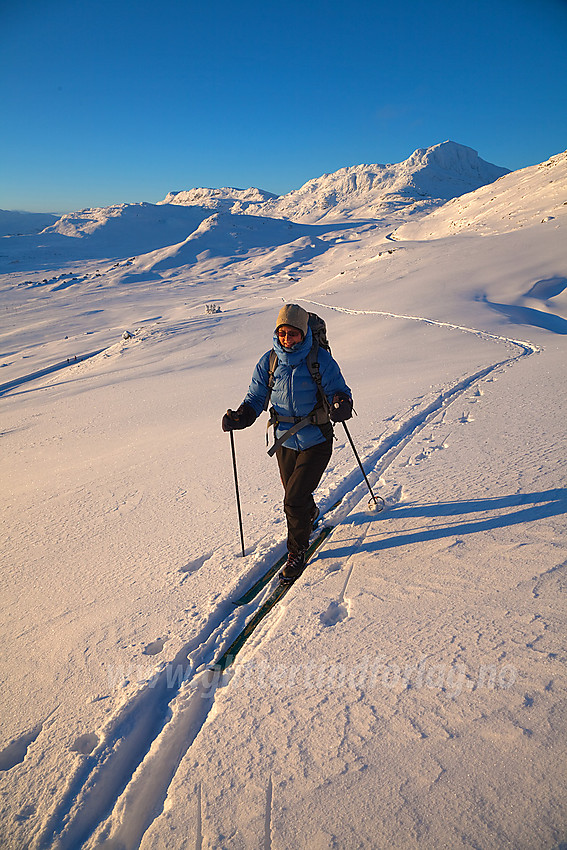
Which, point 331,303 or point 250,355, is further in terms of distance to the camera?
point 331,303

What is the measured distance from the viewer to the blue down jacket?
2990mm

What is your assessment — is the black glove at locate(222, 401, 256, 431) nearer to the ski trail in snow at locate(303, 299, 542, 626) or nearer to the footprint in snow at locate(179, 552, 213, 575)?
the footprint in snow at locate(179, 552, 213, 575)

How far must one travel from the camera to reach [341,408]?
9.63ft

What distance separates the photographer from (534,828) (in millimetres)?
1361

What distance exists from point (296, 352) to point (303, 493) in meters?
1.00

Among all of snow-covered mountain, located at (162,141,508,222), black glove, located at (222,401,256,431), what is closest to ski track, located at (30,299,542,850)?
black glove, located at (222,401,256,431)

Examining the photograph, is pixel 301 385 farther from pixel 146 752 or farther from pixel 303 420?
pixel 146 752

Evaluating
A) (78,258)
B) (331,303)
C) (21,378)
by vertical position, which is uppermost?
(78,258)

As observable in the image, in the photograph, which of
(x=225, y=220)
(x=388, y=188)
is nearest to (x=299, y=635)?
(x=225, y=220)

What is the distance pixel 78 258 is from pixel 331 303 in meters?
60.5

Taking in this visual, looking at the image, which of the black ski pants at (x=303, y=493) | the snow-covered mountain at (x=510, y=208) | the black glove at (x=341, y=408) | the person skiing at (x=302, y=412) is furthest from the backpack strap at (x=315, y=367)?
the snow-covered mountain at (x=510, y=208)

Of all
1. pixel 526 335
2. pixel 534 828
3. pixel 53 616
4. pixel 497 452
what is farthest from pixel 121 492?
pixel 526 335

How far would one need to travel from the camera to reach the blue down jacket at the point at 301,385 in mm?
2990

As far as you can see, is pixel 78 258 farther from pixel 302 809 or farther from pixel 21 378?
pixel 302 809
